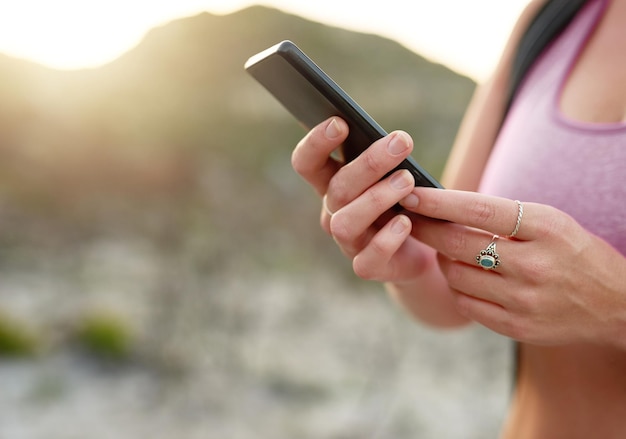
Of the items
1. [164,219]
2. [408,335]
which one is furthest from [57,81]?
[408,335]

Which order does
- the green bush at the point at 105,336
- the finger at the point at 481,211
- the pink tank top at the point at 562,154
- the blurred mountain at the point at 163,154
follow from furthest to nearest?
the blurred mountain at the point at 163,154
the green bush at the point at 105,336
the pink tank top at the point at 562,154
the finger at the point at 481,211

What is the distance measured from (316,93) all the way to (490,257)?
329 mm

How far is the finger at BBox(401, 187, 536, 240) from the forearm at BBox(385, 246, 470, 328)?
0.35 m

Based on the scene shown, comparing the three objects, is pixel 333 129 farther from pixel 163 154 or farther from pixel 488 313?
pixel 163 154

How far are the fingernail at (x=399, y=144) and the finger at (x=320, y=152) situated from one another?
0.08 meters

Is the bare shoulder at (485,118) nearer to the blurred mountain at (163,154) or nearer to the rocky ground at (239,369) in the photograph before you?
the rocky ground at (239,369)

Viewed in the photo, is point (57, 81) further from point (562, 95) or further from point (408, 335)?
point (562, 95)

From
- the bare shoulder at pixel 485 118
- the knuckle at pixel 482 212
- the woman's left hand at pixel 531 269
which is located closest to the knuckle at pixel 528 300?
the woman's left hand at pixel 531 269

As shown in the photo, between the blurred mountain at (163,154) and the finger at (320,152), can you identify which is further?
the blurred mountain at (163,154)

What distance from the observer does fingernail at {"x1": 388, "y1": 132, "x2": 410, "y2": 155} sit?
776mm

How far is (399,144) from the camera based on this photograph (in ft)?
2.55

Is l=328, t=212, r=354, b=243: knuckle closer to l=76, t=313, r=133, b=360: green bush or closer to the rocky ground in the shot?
the rocky ground

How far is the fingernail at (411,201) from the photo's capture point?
2.68 ft

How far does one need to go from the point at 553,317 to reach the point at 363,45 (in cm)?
1564
